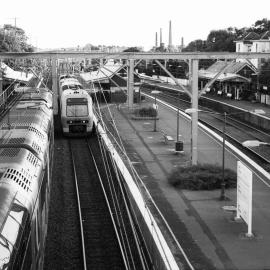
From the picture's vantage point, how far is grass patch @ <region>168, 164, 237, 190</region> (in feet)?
69.3

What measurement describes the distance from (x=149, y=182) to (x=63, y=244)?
7031 mm

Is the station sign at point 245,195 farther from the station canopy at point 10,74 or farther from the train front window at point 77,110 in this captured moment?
the station canopy at point 10,74

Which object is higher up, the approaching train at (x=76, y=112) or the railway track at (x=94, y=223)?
the approaching train at (x=76, y=112)

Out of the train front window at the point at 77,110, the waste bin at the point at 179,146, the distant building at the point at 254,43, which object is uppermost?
the distant building at the point at 254,43

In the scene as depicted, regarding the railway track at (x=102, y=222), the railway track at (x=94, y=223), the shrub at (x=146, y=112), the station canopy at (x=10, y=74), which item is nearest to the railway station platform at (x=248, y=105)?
the shrub at (x=146, y=112)

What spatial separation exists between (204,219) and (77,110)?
18113mm

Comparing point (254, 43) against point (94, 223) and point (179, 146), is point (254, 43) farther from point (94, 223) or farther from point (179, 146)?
point (94, 223)

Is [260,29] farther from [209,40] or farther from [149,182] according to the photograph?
[149,182]

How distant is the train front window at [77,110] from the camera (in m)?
33.9

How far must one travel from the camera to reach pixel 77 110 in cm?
3406

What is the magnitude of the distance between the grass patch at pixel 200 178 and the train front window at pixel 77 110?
13.0 m

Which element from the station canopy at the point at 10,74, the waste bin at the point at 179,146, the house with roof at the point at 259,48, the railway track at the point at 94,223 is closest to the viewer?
the railway track at the point at 94,223

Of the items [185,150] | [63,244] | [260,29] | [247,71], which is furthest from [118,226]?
[260,29]

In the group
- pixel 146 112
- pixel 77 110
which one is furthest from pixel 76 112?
pixel 146 112
